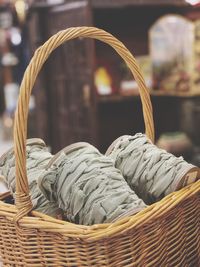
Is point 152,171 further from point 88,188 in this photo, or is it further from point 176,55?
point 176,55

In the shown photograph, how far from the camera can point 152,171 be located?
947mm

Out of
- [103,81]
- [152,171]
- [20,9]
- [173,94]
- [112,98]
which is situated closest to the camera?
[152,171]

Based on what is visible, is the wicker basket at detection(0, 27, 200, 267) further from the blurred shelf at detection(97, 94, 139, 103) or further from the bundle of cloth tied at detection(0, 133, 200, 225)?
the blurred shelf at detection(97, 94, 139, 103)

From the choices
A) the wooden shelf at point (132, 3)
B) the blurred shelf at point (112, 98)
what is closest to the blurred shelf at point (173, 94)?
the blurred shelf at point (112, 98)

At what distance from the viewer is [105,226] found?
2.67 ft

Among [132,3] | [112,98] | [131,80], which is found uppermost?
[132,3]

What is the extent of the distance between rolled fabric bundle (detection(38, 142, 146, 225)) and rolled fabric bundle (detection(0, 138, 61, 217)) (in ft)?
0.11

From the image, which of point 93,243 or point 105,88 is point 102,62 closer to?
point 105,88

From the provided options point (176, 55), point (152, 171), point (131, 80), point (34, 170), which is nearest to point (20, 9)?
point (131, 80)

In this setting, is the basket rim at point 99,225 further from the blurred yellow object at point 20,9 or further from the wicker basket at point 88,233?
the blurred yellow object at point 20,9

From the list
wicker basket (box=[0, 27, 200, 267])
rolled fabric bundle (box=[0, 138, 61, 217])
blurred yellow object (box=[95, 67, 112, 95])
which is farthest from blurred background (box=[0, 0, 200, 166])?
wicker basket (box=[0, 27, 200, 267])

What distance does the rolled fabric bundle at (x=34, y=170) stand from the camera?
0.97 m

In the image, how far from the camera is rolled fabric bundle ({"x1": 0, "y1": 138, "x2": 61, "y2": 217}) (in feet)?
3.18

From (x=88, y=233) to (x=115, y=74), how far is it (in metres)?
2.73
